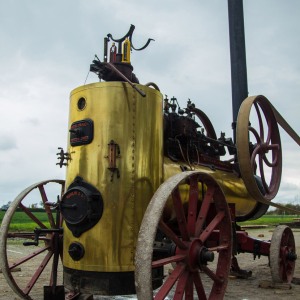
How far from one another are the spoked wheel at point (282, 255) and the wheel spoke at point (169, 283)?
109 inches

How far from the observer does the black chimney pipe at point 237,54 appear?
7914 mm

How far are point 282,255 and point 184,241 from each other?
119 inches

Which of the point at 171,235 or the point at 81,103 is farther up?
the point at 81,103

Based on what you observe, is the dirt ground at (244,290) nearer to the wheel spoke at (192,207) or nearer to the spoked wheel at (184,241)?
the spoked wheel at (184,241)

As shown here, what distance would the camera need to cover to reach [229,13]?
8320 mm

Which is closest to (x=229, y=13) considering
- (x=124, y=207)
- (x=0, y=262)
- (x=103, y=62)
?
(x=103, y=62)

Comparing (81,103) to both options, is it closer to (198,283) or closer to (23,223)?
(198,283)

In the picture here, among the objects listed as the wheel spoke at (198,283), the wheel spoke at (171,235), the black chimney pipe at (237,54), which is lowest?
the wheel spoke at (198,283)

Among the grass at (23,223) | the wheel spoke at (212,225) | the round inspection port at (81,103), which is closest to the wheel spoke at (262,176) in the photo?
the wheel spoke at (212,225)

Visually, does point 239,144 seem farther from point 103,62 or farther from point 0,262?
point 0,262

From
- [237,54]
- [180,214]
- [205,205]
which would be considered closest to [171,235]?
[180,214]

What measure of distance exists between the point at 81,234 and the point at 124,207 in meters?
0.48

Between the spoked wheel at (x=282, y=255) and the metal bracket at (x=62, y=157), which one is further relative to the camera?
the spoked wheel at (x=282, y=255)

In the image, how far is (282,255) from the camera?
6363mm
